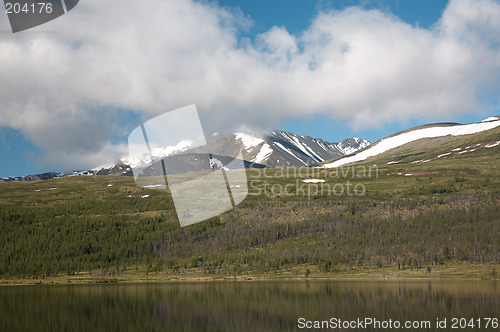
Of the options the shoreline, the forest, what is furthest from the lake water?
the forest

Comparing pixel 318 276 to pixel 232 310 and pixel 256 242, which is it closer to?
pixel 256 242

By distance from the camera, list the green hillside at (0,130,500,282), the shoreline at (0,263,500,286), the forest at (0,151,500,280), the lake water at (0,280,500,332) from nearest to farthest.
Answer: the lake water at (0,280,500,332) → the shoreline at (0,263,500,286) → the green hillside at (0,130,500,282) → the forest at (0,151,500,280)

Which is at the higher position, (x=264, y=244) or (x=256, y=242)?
(x=256, y=242)

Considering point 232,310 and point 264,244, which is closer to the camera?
point 232,310

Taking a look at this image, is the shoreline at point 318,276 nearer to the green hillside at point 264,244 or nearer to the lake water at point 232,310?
the green hillside at point 264,244

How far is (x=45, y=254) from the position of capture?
159 m

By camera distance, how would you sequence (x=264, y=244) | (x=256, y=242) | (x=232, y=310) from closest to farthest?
(x=232, y=310), (x=264, y=244), (x=256, y=242)

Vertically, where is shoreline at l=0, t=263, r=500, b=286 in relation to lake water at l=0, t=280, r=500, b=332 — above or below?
below

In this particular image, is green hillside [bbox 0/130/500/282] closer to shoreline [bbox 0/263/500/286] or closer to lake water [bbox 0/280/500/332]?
shoreline [bbox 0/263/500/286]

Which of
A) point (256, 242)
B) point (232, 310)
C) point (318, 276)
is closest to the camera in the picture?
point (232, 310)

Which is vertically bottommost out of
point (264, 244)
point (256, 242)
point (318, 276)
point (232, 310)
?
point (318, 276)

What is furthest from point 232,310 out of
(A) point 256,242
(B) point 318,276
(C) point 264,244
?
(A) point 256,242

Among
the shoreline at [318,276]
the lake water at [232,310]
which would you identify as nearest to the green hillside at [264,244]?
the shoreline at [318,276]

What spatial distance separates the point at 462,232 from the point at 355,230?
39.6 meters
